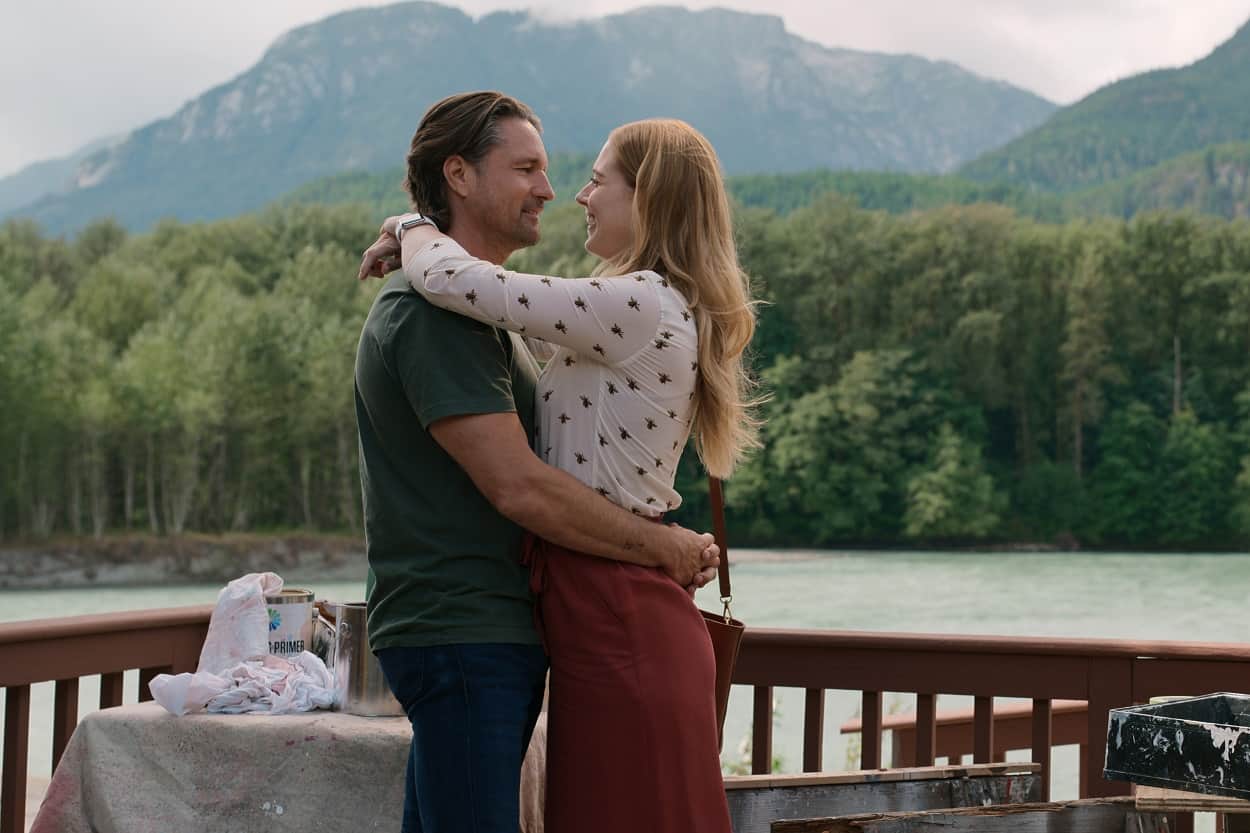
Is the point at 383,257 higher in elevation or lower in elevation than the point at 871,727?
higher

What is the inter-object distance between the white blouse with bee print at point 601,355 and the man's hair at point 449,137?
5.6 inches

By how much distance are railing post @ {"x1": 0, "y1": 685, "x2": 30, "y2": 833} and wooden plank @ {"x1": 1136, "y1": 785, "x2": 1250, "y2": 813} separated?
76.5 inches

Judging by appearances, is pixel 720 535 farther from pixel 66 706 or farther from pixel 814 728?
pixel 66 706

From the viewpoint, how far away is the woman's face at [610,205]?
1929 millimetres

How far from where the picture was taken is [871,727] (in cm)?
288

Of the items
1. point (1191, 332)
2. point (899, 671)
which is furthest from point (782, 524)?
point (899, 671)

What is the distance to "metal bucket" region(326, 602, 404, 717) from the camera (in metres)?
2.51

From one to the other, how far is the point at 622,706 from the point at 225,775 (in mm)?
1003

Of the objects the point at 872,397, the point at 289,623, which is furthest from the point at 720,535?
the point at 872,397

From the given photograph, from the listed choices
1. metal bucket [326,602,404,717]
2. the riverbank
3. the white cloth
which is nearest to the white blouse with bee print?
metal bucket [326,602,404,717]

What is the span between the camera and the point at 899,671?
2.84m

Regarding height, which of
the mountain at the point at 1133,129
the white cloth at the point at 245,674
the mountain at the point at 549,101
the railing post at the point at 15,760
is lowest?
the railing post at the point at 15,760

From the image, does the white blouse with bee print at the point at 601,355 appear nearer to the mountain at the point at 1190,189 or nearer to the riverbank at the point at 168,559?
the riverbank at the point at 168,559

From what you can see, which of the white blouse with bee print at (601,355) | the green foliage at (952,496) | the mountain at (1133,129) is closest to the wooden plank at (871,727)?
the white blouse with bee print at (601,355)
